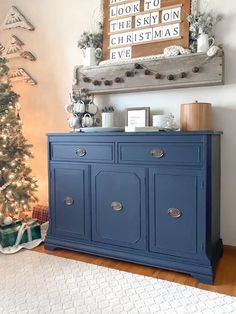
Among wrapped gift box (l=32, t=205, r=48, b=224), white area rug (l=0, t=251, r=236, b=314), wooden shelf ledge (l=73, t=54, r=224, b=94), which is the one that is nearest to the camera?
white area rug (l=0, t=251, r=236, b=314)

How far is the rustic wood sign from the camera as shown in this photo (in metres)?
2.38

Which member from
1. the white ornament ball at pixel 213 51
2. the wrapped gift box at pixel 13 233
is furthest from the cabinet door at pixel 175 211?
the wrapped gift box at pixel 13 233

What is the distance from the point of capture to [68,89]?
2.98 metres

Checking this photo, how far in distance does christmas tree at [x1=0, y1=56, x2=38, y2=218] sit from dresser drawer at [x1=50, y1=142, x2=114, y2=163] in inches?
17.6

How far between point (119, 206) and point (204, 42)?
1.43 m

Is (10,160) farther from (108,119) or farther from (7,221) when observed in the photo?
(108,119)

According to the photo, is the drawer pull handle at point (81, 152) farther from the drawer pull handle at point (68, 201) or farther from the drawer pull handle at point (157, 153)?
the drawer pull handle at point (157, 153)

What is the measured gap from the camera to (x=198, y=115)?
6.98 feet

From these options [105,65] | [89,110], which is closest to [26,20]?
[105,65]

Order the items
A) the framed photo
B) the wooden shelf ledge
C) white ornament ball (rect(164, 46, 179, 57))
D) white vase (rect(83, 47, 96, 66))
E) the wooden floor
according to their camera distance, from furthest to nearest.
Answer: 1. white vase (rect(83, 47, 96, 66))
2. the framed photo
3. white ornament ball (rect(164, 46, 179, 57))
4. the wooden shelf ledge
5. the wooden floor

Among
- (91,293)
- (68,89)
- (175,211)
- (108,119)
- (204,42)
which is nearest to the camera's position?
(91,293)

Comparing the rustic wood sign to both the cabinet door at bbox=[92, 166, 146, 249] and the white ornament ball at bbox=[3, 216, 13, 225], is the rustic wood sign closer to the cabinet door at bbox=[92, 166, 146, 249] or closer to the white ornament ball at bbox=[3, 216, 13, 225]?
the cabinet door at bbox=[92, 166, 146, 249]

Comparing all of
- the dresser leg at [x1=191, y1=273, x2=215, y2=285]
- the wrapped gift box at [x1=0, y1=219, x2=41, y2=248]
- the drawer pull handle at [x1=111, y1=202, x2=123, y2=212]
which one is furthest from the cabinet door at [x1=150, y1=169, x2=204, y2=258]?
the wrapped gift box at [x1=0, y1=219, x2=41, y2=248]

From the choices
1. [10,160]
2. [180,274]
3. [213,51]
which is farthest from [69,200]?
[213,51]
